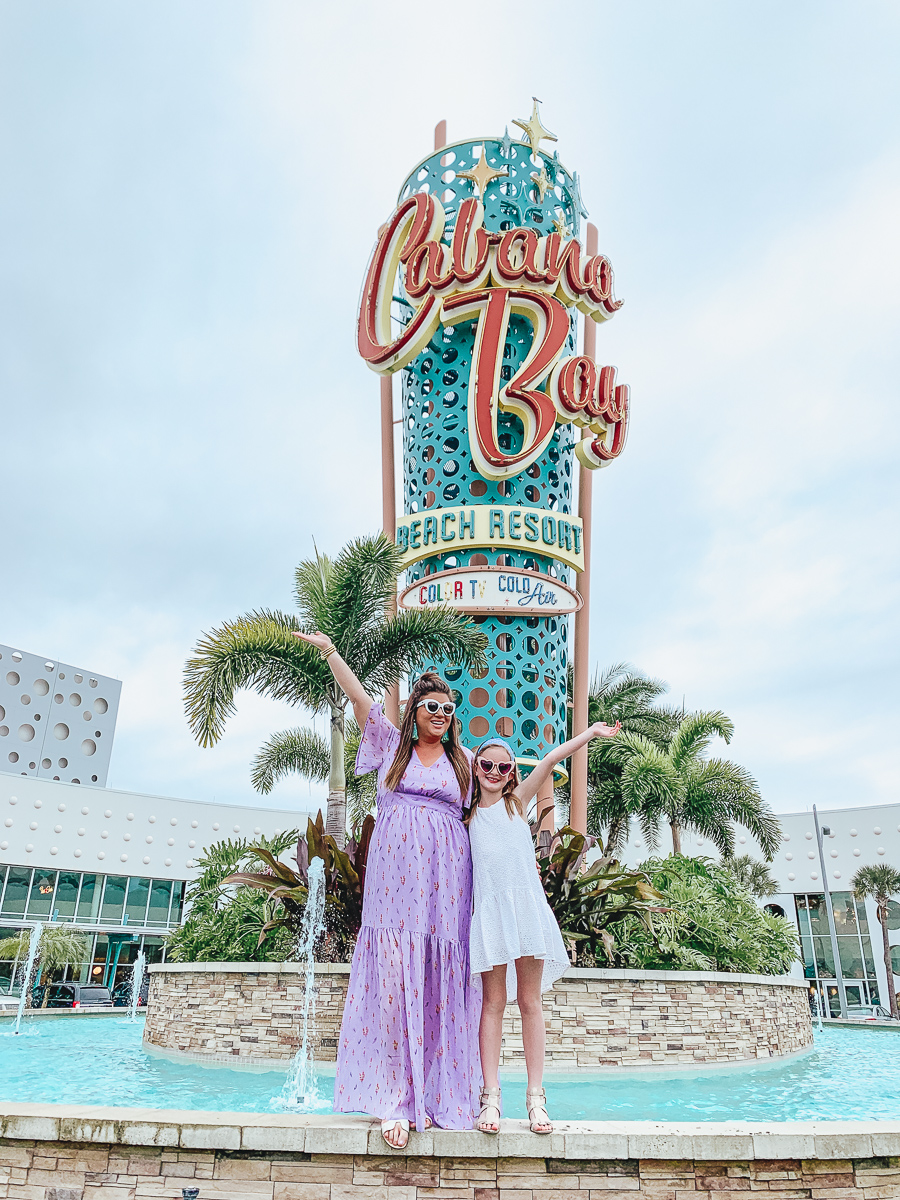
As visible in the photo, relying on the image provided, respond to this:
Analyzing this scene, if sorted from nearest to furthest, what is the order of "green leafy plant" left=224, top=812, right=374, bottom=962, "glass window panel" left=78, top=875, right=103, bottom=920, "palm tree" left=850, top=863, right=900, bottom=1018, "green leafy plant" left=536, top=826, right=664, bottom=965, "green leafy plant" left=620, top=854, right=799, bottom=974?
"green leafy plant" left=224, top=812, right=374, bottom=962, "green leafy plant" left=536, top=826, right=664, bottom=965, "green leafy plant" left=620, top=854, right=799, bottom=974, "glass window panel" left=78, top=875, right=103, bottom=920, "palm tree" left=850, top=863, right=900, bottom=1018

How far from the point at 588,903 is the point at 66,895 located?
22.9 meters

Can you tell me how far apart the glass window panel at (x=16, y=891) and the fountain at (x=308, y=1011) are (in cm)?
2086

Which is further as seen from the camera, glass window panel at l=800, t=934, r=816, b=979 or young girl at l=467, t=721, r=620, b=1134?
glass window panel at l=800, t=934, r=816, b=979

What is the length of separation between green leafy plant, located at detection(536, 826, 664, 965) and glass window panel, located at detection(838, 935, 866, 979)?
25273mm

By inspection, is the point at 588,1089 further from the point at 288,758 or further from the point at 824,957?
the point at 824,957

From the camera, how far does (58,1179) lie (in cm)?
323

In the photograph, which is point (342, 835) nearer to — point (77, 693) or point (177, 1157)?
point (177, 1157)

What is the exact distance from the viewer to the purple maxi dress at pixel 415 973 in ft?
10.8

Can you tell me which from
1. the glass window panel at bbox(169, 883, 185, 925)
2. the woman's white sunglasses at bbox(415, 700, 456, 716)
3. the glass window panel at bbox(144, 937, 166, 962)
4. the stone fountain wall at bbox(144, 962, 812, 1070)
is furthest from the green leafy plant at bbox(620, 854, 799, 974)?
the glass window panel at bbox(144, 937, 166, 962)

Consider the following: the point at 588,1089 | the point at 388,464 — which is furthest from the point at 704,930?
the point at 388,464

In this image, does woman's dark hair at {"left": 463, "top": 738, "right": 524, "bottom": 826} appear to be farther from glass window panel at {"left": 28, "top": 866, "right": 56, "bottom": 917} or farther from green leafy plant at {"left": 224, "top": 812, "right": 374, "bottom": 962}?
glass window panel at {"left": 28, "top": 866, "right": 56, "bottom": 917}

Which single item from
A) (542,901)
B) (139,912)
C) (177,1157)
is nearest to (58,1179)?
(177,1157)

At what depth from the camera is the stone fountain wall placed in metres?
7.71

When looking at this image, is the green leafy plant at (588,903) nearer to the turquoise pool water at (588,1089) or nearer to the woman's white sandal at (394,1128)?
the turquoise pool water at (588,1089)
